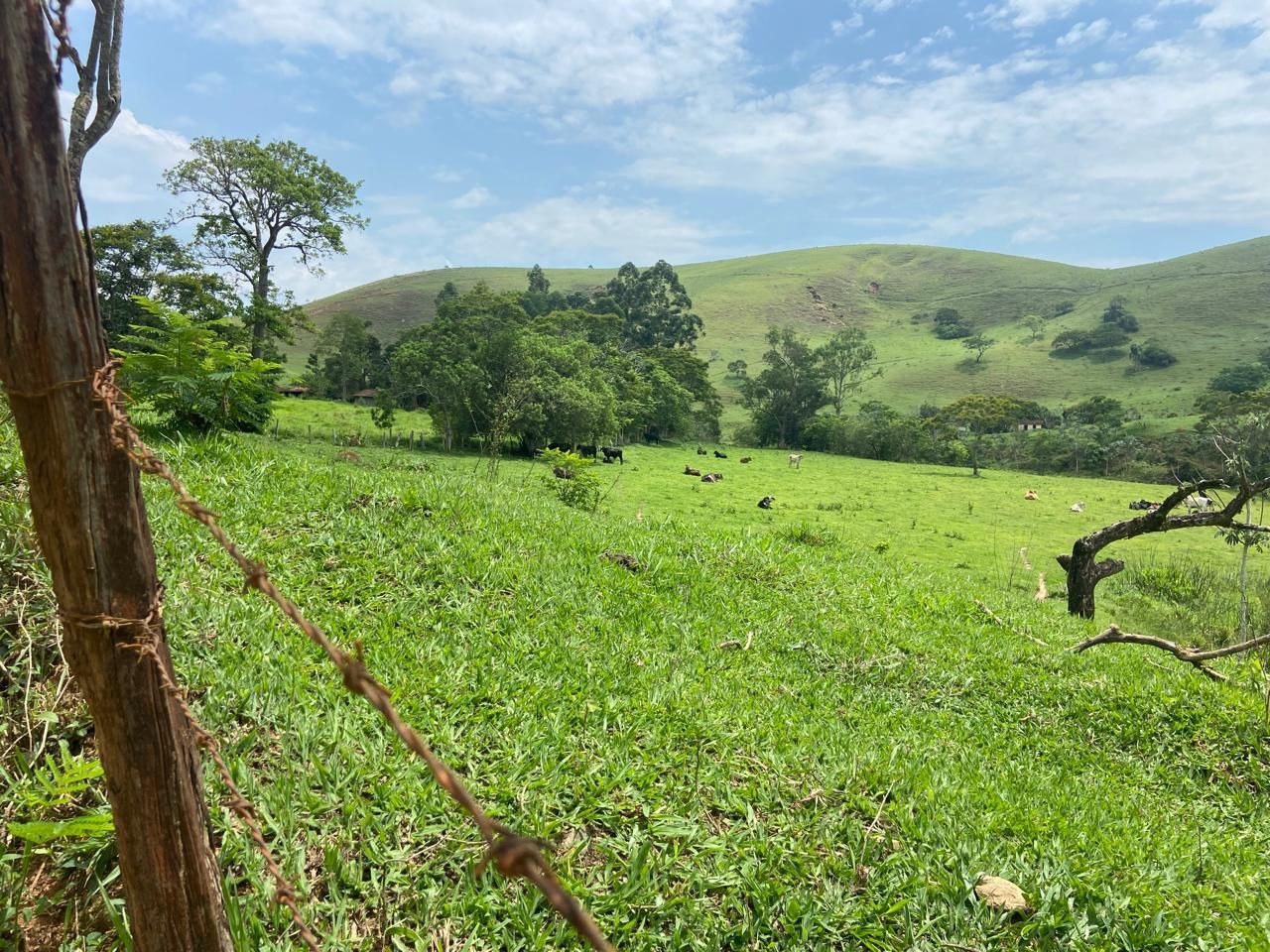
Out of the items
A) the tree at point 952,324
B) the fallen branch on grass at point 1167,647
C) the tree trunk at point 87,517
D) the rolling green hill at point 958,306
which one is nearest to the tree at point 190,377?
the tree trunk at point 87,517

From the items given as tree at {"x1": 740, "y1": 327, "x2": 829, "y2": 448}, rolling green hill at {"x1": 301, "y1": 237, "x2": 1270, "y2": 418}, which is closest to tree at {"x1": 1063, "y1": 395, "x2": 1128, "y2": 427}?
rolling green hill at {"x1": 301, "y1": 237, "x2": 1270, "y2": 418}

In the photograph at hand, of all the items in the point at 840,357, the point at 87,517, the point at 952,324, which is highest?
the point at 952,324

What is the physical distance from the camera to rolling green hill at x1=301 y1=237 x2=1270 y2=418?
3091 inches

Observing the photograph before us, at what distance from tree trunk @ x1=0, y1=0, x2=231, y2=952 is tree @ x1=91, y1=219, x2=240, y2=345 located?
32.5 m

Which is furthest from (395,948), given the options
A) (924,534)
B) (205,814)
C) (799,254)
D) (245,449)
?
(799,254)

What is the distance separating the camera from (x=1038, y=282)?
127 m

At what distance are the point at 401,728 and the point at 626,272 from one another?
71.5 m

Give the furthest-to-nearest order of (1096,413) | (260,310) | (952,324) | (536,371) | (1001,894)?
(952,324)
(1096,413)
(536,371)
(260,310)
(1001,894)

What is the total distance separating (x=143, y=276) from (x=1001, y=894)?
132 feet

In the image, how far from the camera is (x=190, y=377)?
752 centimetres

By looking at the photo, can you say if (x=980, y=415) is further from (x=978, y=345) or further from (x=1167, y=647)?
(x=1167, y=647)

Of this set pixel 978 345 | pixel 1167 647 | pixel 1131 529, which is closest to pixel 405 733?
pixel 1167 647

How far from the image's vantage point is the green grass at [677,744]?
2.52m

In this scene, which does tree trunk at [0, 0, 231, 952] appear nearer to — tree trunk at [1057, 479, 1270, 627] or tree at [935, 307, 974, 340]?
tree trunk at [1057, 479, 1270, 627]
